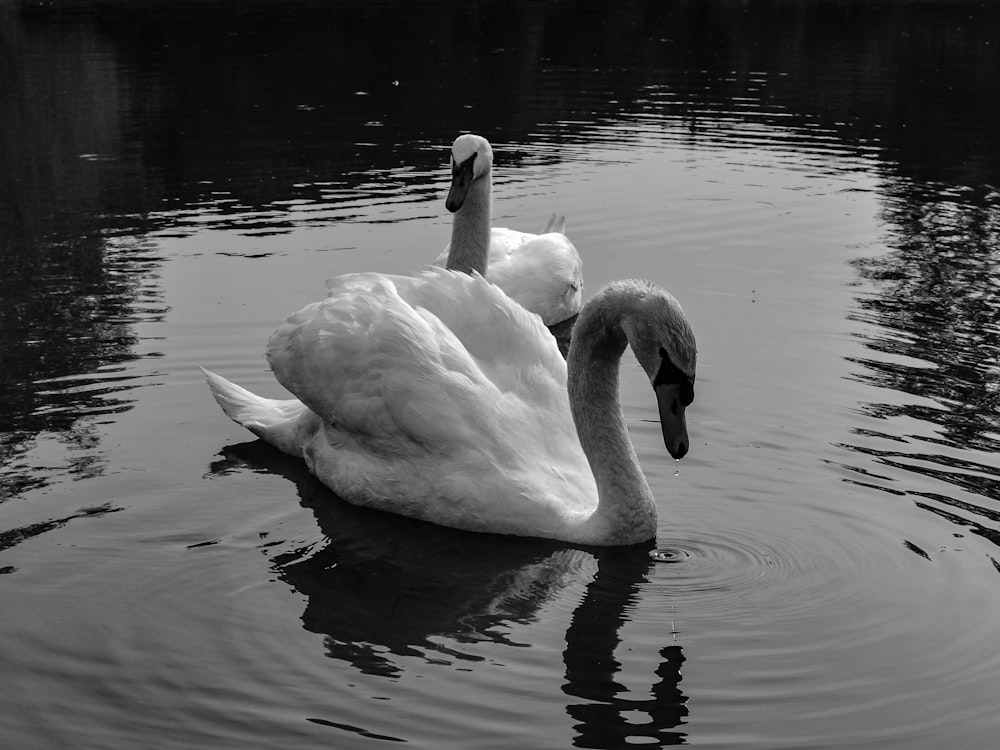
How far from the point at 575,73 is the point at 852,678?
2569cm

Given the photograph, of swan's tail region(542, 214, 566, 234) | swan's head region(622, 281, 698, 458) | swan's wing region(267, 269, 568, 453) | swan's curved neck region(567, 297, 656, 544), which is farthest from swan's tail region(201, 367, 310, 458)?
swan's tail region(542, 214, 566, 234)

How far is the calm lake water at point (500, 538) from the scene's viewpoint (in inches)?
261

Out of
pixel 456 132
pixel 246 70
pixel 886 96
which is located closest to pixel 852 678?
pixel 456 132

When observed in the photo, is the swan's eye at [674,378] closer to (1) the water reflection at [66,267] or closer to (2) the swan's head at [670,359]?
(2) the swan's head at [670,359]

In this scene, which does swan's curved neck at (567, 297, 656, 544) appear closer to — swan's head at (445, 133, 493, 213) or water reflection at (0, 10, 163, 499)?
water reflection at (0, 10, 163, 499)

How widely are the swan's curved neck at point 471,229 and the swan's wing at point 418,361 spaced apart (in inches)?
133

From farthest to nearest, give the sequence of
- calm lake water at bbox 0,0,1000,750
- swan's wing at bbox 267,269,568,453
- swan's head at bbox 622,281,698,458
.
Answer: swan's wing at bbox 267,269,568,453
swan's head at bbox 622,281,698,458
calm lake water at bbox 0,0,1000,750

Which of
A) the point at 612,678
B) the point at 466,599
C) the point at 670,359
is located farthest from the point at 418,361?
the point at 612,678

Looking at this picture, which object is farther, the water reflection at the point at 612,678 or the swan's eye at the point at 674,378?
the swan's eye at the point at 674,378

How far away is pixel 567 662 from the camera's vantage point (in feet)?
23.1

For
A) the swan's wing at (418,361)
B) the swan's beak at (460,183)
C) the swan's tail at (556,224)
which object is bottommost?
the swan's tail at (556,224)

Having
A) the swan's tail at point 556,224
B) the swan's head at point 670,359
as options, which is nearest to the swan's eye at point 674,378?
the swan's head at point 670,359

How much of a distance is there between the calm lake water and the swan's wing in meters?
0.60

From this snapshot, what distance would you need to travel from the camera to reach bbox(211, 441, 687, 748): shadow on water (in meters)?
6.70
